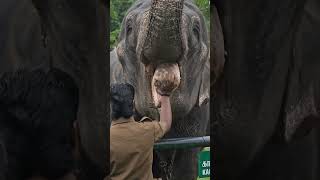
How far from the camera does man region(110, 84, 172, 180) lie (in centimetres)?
231

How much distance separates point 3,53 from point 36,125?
9.6 inches

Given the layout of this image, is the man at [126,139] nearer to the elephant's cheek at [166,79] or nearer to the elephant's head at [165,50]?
the elephant's head at [165,50]

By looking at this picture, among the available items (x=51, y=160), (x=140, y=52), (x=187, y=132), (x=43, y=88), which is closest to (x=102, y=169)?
(x=51, y=160)

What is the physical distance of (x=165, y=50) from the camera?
9.77 feet

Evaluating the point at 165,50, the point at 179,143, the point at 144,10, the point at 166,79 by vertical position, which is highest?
the point at 144,10

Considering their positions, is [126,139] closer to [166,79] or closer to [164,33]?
[164,33]

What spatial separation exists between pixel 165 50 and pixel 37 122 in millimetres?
1095

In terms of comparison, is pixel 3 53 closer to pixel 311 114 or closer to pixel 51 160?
pixel 51 160

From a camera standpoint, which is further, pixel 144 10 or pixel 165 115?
pixel 144 10

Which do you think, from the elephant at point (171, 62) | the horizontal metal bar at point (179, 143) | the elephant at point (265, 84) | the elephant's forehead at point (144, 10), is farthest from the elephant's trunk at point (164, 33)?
the elephant at point (265, 84)

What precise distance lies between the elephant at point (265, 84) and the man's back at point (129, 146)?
1.42 feet

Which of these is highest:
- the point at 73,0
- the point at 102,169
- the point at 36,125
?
the point at 73,0

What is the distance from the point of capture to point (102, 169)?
6.57 ft

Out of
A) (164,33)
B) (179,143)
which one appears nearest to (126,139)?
(179,143)
